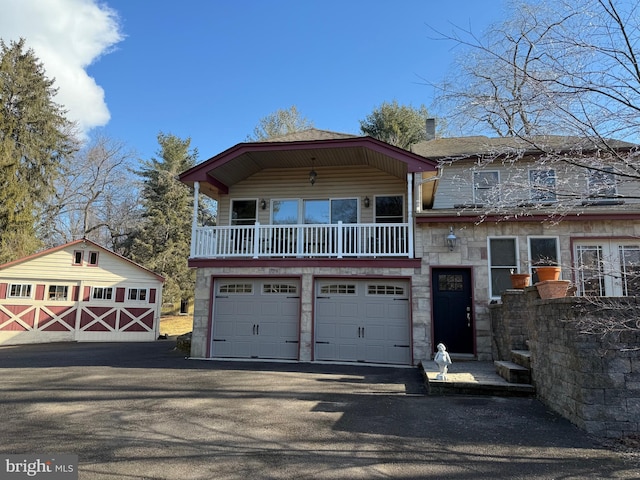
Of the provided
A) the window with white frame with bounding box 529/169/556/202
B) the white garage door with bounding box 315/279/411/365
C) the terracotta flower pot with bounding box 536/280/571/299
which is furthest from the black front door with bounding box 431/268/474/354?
the window with white frame with bounding box 529/169/556/202

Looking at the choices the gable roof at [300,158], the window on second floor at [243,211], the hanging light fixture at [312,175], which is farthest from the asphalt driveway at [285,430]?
the hanging light fixture at [312,175]

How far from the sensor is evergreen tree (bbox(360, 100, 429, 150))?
81.5 ft

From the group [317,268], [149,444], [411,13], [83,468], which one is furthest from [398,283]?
[83,468]

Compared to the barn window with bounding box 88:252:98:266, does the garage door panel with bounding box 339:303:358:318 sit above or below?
below

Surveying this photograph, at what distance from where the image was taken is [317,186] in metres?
11.8

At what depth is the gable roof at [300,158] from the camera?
9906 mm

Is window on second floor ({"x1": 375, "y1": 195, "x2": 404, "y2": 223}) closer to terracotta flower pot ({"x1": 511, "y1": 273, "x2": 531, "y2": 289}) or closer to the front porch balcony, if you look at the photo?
the front porch balcony

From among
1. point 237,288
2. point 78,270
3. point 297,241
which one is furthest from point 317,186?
point 78,270

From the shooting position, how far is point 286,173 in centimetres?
1202

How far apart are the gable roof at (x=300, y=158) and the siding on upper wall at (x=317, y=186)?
23cm

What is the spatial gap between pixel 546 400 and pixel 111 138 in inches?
1157

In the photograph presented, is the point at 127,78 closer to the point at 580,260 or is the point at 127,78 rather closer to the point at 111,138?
the point at 111,138

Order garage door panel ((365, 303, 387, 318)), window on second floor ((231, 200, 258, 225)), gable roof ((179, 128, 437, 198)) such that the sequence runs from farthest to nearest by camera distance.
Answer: window on second floor ((231, 200, 258, 225))
gable roof ((179, 128, 437, 198))
garage door panel ((365, 303, 387, 318))

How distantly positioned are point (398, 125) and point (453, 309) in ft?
Answer: 58.6
